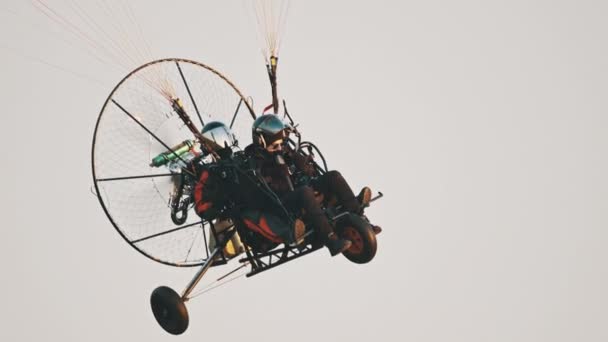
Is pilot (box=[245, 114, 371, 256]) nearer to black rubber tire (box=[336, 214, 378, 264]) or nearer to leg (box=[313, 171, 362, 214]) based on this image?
leg (box=[313, 171, 362, 214])

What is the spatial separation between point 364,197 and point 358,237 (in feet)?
3.35

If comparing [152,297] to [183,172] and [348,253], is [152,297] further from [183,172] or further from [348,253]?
[348,253]

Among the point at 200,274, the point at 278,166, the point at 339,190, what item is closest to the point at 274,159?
the point at 278,166

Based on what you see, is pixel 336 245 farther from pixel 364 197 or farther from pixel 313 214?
pixel 364 197

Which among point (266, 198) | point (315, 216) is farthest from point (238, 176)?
point (315, 216)

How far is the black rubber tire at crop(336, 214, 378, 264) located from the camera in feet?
63.0

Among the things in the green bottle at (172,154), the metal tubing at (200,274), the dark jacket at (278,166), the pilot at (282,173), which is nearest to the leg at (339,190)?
the pilot at (282,173)

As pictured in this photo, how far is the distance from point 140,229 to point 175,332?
7.46 feet

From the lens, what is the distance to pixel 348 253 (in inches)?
775

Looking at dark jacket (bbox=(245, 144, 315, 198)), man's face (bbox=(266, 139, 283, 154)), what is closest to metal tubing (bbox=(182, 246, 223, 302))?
dark jacket (bbox=(245, 144, 315, 198))

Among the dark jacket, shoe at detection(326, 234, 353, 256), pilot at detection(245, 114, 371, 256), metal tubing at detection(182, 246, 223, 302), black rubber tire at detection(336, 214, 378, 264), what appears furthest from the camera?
metal tubing at detection(182, 246, 223, 302)

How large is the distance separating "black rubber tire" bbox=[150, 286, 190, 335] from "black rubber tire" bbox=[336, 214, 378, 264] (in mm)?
3427

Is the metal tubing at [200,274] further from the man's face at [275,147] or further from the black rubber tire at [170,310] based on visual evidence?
the man's face at [275,147]

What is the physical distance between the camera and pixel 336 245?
1844 cm
